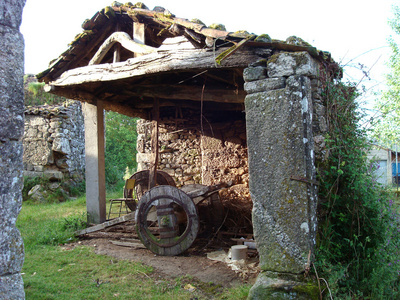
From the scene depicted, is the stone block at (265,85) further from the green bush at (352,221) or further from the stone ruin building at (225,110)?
the green bush at (352,221)

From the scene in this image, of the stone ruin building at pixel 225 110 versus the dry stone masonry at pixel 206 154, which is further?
the dry stone masonry at pixel 206 154

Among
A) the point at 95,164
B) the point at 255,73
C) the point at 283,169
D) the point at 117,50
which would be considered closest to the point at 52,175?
the point at 95,164

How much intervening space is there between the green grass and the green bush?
103 centimetres

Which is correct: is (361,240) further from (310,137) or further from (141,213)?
(141,213)

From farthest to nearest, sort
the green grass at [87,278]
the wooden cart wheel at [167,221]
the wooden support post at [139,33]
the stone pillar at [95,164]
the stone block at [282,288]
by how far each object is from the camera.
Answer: the stone pillar at [95,164]
the wooden support post at [139,33]
the wooden cart wheel at [167,221]
the green grass at [87,278]
the stone block at [282,288]

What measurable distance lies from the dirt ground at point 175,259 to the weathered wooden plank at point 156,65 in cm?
258

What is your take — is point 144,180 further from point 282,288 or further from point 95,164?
point 282,288

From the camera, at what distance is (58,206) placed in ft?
29.5

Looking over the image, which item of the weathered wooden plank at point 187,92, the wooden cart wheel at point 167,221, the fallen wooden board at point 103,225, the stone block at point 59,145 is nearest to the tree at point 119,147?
the stone block at point 59,145

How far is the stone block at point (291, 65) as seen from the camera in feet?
10.3

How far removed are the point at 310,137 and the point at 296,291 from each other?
1.39 m

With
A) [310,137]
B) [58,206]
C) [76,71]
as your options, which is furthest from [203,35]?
[58,206]

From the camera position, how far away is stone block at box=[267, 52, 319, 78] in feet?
10.3

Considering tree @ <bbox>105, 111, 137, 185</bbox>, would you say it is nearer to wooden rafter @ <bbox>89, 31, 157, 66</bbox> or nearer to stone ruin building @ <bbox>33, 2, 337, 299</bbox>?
stone ruin building @ <bbox>33, 2, 337, 299</bbox>
